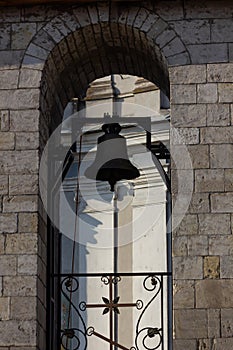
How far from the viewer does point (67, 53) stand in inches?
379

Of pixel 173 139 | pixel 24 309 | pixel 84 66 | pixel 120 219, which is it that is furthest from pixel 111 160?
pixel 120 219

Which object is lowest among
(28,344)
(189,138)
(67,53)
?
(28,344)

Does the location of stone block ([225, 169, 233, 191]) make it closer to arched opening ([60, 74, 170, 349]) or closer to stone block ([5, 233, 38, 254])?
stone block ([5, 233, 38, 254])

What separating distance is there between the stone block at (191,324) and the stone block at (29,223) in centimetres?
100

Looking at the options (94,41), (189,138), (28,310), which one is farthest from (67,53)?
(28,310)

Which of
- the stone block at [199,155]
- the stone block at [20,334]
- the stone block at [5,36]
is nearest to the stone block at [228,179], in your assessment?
the stone block at [199,155]

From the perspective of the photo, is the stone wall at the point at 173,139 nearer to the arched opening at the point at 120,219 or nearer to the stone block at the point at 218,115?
the stone block at the point at 218,115

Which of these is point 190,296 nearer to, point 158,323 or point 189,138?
point 189,138

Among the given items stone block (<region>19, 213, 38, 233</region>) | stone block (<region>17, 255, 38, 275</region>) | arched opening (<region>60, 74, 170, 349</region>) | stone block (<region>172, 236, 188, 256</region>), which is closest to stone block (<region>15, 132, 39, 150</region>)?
stone block (<region>19, 213, 38, 233</region>)

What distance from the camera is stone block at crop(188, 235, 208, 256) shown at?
8.93 metres

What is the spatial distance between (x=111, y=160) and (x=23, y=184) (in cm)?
92

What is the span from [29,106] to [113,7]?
0.83 metres

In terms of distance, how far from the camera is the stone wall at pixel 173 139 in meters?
8.88

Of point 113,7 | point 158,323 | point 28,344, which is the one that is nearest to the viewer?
point 28,344
